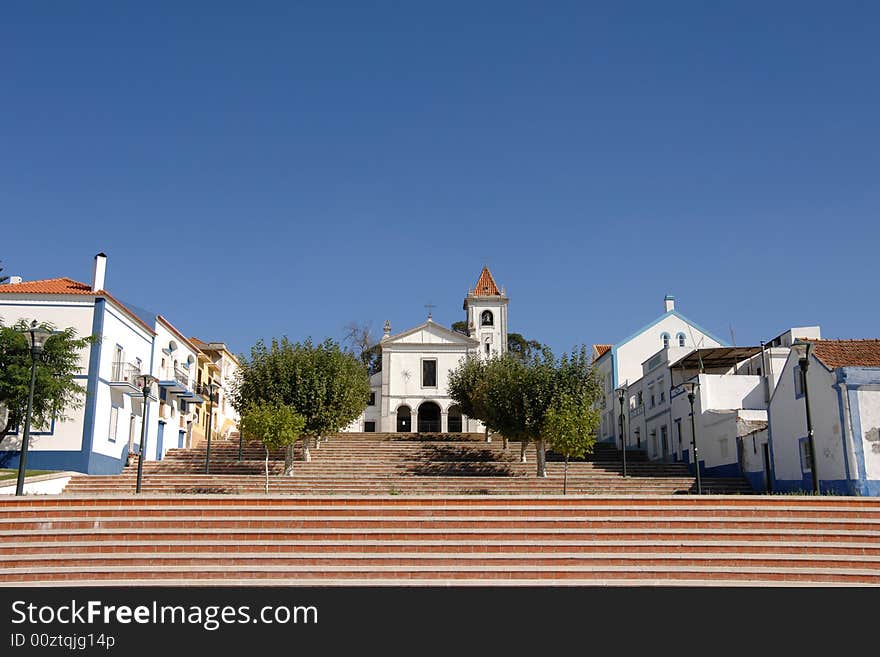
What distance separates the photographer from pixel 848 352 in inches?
1000

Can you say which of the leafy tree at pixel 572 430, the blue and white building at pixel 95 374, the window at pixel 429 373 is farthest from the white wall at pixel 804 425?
the window at pixel 429 373

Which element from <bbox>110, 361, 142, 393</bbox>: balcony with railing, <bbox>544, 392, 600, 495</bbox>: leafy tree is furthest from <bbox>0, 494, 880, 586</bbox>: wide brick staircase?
<bbox>110, 361, 142, 393</bbox>: balcony with railing

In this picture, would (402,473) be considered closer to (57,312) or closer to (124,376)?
(124,376)

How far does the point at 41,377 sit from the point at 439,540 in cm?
1885

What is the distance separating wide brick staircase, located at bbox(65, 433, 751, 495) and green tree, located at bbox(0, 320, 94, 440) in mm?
3022

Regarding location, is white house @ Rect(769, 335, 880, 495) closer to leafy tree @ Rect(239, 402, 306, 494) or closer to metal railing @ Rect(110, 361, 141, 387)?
leafy tree @ Rect(239, 402, 306, 494)

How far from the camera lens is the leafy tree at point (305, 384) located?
103 ft

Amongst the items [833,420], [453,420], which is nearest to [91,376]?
[833,420]

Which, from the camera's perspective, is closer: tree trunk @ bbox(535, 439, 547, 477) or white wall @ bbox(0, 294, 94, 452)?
tree trunk @ bbox(535, 439, 547, 477)

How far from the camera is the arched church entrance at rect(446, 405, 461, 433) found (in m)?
54.3
